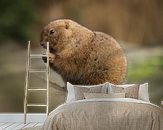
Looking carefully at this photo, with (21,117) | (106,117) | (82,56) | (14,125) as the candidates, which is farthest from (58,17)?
(106,117)

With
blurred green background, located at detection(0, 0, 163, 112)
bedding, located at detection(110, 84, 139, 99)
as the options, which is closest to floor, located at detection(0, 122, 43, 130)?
blurred green background, located at detection(0, 0, 163, 112)

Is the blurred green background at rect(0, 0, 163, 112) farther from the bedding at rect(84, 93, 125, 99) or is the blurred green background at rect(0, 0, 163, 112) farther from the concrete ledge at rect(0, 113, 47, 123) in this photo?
the bedding at rect(84, 93, 125, 99)

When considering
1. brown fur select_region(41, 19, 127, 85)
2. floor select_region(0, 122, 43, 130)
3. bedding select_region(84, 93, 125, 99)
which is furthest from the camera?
brown fur select_region(41, 19, 127, 85)

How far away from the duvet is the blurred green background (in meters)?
2.26

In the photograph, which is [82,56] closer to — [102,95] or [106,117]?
[102,95]

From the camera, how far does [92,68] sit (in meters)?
6.11

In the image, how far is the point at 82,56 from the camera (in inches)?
241

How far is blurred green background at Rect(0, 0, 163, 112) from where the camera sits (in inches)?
245

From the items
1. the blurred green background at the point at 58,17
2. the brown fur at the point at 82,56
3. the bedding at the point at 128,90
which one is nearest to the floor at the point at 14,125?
the blurred green background at the point at 58,17

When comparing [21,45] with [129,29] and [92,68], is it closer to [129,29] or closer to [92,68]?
[92,68]

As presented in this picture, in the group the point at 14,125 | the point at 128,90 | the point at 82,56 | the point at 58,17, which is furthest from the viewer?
the point at 58,17

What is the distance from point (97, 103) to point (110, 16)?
2559mm

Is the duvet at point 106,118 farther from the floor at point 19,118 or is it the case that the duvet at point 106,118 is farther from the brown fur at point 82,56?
the floor at point 19,118

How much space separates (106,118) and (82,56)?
7.72 ft
